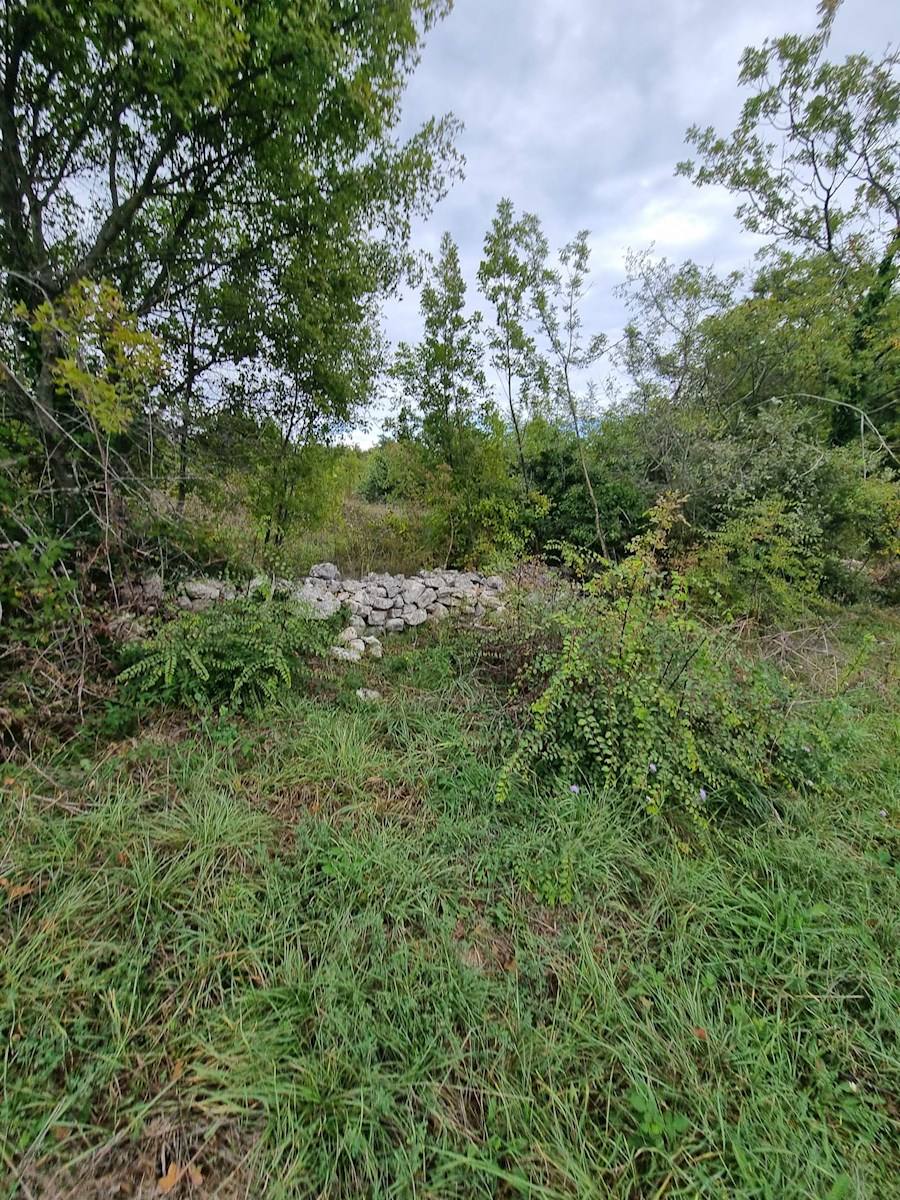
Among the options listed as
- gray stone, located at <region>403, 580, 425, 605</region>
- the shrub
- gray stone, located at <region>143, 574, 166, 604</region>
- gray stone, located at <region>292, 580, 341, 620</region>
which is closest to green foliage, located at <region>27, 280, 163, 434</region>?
gray stone, located at <region>143, 574, 166, 604</region>

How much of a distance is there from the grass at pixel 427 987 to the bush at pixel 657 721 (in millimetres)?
146

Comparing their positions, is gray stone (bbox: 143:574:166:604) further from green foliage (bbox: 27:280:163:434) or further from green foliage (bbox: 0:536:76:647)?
green foliage (bbox: 27:280:163:434)

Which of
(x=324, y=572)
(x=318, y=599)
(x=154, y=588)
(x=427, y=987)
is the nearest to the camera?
(x=427, y=987)

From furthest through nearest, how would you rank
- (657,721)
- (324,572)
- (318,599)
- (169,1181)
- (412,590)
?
(324,572) < (412,590) < (318,599) < (657,721) < (169,1181)

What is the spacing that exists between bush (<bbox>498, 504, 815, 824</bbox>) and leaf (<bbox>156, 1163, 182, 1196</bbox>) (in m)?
1.18

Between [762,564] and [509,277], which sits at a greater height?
[509,277]

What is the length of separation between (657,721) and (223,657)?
7.32 ft

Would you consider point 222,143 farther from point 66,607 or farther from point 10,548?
point 66,607

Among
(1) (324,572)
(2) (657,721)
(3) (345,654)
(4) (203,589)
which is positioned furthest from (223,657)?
(2) (657,721)

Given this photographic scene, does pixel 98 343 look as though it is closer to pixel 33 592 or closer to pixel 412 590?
pixel 33 592

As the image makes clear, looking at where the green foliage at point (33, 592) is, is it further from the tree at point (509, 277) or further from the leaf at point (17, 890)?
the tree at point (509, 277)

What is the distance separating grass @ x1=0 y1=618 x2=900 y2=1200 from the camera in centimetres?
92

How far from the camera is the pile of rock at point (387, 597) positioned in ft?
9.98

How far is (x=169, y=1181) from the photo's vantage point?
2.86 feet
